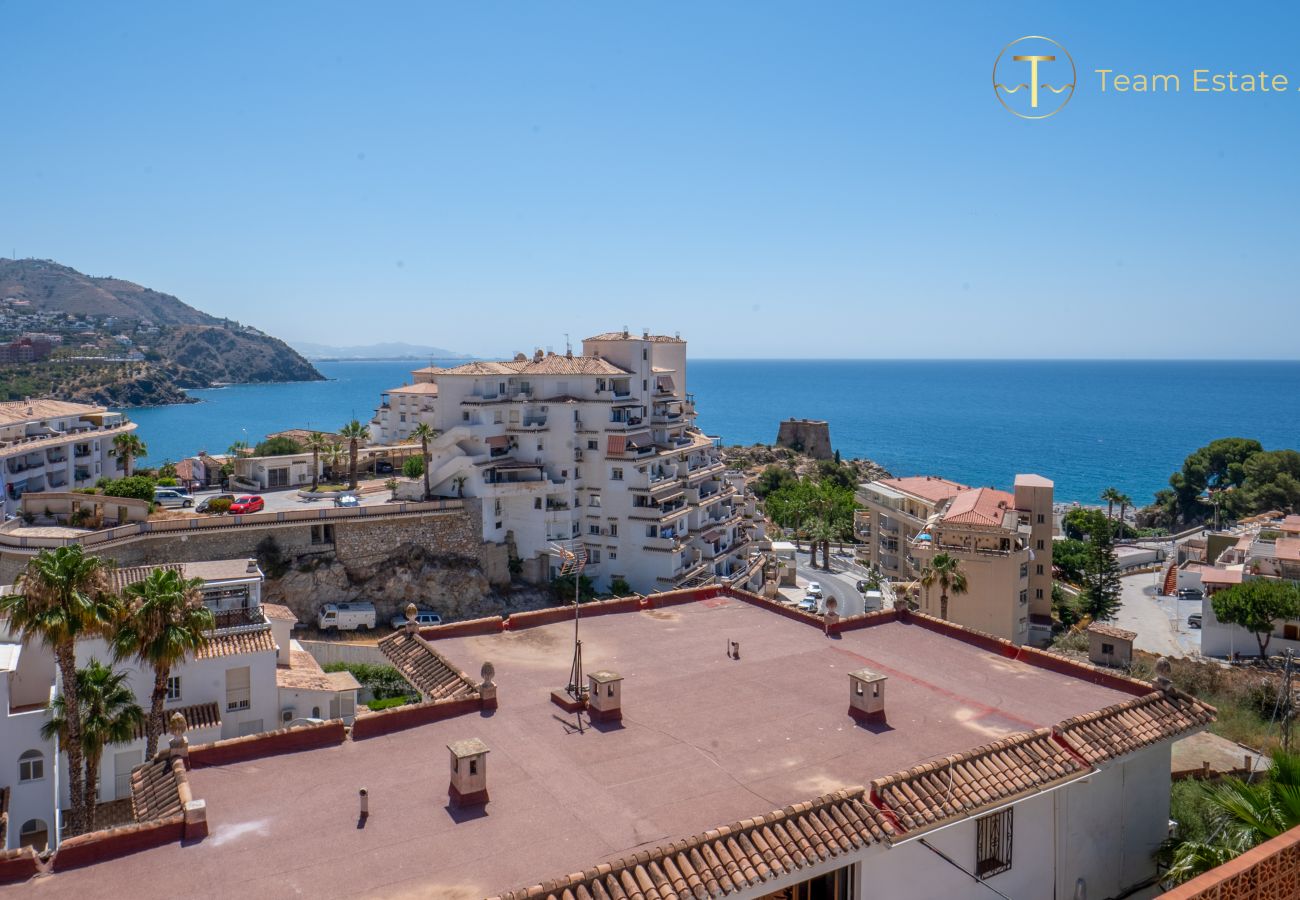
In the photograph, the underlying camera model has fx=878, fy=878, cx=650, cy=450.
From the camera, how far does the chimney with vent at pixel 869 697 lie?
1423cm

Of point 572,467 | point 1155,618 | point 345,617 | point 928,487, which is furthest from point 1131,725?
point 928,487

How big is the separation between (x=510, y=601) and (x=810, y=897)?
42.6m

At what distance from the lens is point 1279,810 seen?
30.2 feet

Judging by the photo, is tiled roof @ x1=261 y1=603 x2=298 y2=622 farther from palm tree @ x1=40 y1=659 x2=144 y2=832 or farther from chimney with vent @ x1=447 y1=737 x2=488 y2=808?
chimney with vent @ x1=447 y1=737 x2=488 y2=808

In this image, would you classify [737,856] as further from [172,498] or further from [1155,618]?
[1155,618]

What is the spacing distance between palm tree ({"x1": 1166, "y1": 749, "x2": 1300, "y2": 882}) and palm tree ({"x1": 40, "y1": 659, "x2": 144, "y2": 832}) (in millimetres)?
23071

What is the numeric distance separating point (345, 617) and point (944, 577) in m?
31.2

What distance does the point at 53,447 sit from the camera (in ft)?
184

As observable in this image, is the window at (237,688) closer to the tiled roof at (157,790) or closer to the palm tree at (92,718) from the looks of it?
the palm tree at (92,718)

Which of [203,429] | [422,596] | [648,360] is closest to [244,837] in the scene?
[422,596]

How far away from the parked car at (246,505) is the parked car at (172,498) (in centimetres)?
342

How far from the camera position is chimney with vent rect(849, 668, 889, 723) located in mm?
14234

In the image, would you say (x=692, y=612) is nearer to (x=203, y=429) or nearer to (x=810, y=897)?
(x=810, y=897)

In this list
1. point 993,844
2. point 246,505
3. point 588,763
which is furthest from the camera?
point 246,505
